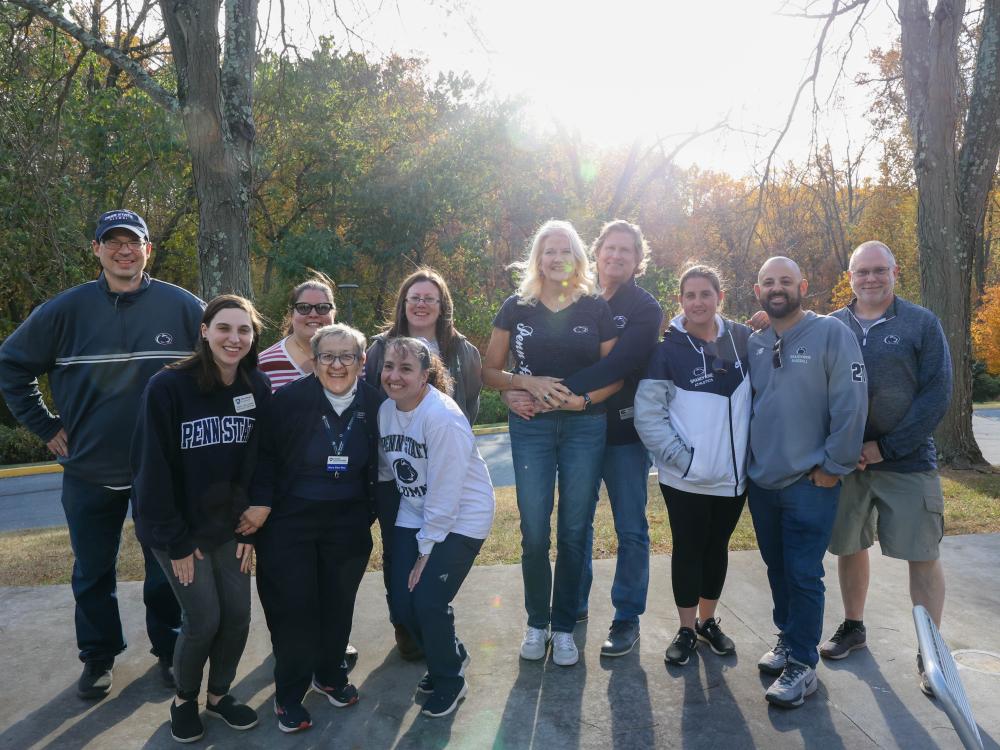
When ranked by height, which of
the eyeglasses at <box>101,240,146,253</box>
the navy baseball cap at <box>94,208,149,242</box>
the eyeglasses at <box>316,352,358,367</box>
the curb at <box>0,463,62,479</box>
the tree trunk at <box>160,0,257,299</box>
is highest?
the tree trunk at <box>160,0,257,299</box>

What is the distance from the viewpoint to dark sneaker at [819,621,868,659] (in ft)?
11.9

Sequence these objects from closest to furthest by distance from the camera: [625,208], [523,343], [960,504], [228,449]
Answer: [228,449] → [523,343] → [960,504] → [625,208]

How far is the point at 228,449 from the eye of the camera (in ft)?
10.2

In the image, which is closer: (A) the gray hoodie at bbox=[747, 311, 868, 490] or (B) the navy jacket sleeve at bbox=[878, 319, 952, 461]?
(A) the gray hoodie at bbox=[747, 311, 868, 490]

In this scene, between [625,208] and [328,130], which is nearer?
[328,130]

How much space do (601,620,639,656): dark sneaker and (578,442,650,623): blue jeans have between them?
31 millimetres

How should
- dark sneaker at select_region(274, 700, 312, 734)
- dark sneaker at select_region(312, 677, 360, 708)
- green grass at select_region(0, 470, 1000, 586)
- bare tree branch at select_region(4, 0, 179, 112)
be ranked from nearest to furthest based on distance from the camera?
dark sneaker at select_region(274, 700, 312, 734)
dark sneaker at select_region(312, 677, 360, 708)
green grass at select_region(0, 470, 1000, 586)
bare tree branch at select_region(4, 0, 179, 112)

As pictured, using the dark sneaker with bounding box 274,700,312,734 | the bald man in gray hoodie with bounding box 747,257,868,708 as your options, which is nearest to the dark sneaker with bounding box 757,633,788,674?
the bald man in gray hoodie with bounding box 747,257,868,708

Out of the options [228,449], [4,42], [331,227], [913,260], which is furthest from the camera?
[913,260]

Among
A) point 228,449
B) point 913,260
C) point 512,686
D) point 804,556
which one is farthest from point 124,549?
point 913,260

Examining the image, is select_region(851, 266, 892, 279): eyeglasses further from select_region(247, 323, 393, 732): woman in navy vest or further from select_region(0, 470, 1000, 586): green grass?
select_region(247, 323, 393, 732): woman in navy vest

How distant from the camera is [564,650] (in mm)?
3607

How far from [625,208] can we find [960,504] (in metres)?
20.0

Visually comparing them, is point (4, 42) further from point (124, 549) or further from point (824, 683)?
point (824, 683)
